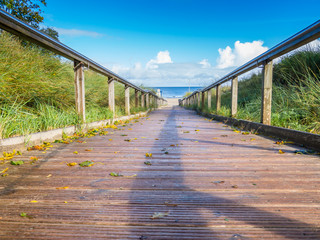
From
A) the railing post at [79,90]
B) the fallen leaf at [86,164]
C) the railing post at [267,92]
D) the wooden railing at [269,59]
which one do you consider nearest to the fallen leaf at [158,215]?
the fallen leaf at [86,164]

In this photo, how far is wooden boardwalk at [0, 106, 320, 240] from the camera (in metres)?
1.01

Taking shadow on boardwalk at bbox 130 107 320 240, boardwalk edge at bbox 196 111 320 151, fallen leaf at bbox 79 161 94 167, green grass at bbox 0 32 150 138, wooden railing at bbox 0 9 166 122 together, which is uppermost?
wooden railing at bbox 0 9 166 122

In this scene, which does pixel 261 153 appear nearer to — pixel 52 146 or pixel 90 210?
pixel 90 210

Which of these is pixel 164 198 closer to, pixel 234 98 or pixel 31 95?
pixel 31 95

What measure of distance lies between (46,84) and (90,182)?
2.56 metres

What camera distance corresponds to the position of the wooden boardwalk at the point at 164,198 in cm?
101

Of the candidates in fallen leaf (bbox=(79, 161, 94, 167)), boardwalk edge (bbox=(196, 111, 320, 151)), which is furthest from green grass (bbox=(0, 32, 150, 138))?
boardwalk edge (bbox=(196, 111, 320, 151))

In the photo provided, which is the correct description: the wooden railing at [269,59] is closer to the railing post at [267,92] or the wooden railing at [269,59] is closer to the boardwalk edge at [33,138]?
the railing post at [267,92]

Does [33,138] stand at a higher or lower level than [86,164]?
higher

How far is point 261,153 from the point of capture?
2480mm

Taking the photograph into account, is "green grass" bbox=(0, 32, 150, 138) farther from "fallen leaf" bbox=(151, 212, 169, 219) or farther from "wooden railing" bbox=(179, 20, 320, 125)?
"wooden railing" bbox=(179, 20, 320, 125)

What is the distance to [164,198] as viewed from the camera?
4.42 ft

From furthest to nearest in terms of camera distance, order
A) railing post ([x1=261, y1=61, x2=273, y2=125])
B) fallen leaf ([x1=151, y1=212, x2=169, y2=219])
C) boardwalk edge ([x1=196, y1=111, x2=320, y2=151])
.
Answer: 1. railing post ([x1=261, y1=61, x2=273, y2=125])
2. boardwalk edge ([x1=196, y1=111, x2=320, y2=151])
3. fallen leaf ([x1=151, y1=212, x2=169, y2=219])

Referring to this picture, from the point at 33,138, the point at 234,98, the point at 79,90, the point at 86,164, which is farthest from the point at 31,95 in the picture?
the point at 234,98
